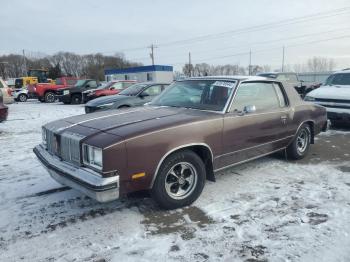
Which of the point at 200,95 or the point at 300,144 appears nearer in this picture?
the point at 200,95

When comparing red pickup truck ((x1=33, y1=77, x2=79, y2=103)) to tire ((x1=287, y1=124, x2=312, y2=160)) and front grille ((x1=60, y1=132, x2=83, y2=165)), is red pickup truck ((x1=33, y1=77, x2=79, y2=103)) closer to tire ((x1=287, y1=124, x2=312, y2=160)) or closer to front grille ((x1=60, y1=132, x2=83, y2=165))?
tire ((x1=287, y1=124, x2=312, y2=160))

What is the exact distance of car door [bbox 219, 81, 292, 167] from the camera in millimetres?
4449

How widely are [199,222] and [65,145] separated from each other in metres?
1.79

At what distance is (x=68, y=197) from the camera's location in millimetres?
4410

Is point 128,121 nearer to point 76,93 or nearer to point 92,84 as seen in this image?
point 76,93

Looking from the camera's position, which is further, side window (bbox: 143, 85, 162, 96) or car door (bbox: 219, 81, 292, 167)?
side window (bbox: 143, 85, 162, 96)

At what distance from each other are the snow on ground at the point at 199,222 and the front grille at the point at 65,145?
2.21ft

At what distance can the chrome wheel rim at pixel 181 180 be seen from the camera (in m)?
3.88

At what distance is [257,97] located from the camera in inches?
199

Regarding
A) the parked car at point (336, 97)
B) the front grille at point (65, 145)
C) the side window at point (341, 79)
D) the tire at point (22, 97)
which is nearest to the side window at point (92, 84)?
the tire at point (22, 97)

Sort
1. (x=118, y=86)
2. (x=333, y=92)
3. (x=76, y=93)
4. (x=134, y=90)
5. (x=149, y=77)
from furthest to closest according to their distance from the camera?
(x=149, y=77)
(x=76, y=93)
(x=118, y=86)
(x=134, y=90)
(x=333, y=92)

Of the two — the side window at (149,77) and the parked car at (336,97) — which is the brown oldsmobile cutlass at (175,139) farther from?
the side window at (149,77)

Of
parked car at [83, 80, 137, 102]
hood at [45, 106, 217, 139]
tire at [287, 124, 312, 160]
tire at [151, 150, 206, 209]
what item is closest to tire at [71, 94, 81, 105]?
parked car at [83, 80, 137, 102]

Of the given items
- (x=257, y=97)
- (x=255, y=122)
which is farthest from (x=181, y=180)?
(x=257, y=97)
